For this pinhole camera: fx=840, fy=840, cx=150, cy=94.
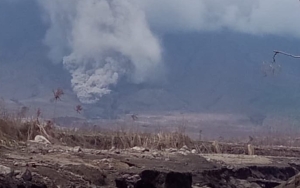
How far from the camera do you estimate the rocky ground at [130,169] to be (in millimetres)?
14820

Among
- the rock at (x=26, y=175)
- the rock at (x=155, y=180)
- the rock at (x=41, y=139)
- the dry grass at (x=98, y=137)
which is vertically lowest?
the rock at (x=26, y=175)

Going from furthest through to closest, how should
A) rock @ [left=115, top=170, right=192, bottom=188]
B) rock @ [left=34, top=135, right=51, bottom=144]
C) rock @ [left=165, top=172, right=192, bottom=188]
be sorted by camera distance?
1. rock @ [left=34, top=135, right=51, bottom=144]
2. rock @ [left=165, top=172, right=192, bottom=188]
3. rock @ [left=115, top=170, right=192, bottom=188]

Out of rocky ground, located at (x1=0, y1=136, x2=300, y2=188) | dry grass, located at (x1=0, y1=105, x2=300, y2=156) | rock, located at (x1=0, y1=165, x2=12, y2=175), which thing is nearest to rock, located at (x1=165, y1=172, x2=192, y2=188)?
rocky ground, located at (x1=0, y1=136, x2=300, y2=188)

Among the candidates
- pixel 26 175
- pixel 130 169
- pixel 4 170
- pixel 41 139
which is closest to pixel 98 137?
pixel 41 139

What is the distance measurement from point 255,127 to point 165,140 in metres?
60.0

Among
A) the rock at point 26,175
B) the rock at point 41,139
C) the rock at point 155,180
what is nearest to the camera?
the rock at point 26,175

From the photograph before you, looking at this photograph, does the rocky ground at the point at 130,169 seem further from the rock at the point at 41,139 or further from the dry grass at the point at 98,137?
the dry grass at the point at 98,137

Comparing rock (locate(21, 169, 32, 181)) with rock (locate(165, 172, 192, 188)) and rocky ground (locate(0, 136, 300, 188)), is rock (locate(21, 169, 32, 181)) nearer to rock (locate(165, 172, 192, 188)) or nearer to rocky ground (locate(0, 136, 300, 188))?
rocky ground (locate(0, 136, 300, 188))

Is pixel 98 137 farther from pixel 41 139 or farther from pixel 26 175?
pixel 26 175

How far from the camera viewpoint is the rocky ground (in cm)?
1482

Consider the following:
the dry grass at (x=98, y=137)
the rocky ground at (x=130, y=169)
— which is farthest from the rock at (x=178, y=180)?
the dry grass at (x=98, y=137)

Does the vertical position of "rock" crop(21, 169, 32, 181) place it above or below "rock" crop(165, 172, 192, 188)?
below

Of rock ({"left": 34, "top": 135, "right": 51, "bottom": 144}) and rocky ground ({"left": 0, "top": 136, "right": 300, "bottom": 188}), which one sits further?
rock ({"left": 34, "top": 135, "right": 51, "bottom": 144})

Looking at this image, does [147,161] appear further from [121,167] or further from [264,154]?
[264,154]
